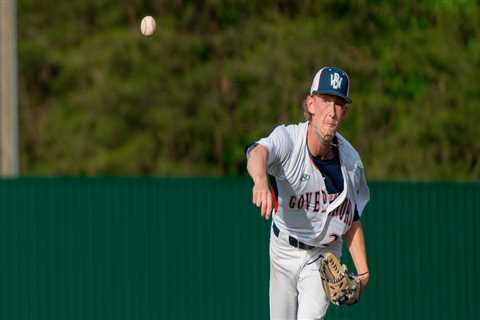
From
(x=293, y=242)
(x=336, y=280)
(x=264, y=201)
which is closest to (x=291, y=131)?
(x=293, y=242)

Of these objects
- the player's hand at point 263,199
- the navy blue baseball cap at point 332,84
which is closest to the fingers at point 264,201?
the player's hand at point 263,199

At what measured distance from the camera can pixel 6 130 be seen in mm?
12602

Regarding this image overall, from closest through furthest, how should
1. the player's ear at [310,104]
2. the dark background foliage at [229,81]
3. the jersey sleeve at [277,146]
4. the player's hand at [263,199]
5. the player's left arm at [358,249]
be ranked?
the player's hand at [263,199] → the jersey sleeve at [277,146] → the player's ear at [310,104] → the player's left arm at [358,249] → the dark background foliage at [229,81]

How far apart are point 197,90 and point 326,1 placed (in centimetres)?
274

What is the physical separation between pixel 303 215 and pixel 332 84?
87 centimetres

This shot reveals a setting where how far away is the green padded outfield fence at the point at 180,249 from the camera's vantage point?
1073cm

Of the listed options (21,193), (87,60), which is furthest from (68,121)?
(21,193)

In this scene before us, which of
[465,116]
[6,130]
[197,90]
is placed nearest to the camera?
[6,130]

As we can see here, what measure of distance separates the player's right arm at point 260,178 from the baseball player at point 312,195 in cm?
8

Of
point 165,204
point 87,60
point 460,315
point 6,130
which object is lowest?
point 460,315

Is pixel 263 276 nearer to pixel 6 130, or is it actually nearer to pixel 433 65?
pixel 6 130

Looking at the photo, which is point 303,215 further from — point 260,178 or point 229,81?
point 229,81

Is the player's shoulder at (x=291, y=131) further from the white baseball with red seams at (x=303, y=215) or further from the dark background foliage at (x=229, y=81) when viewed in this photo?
the dark background foliage at (x=229, y=81)

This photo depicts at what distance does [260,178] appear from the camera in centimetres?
534
